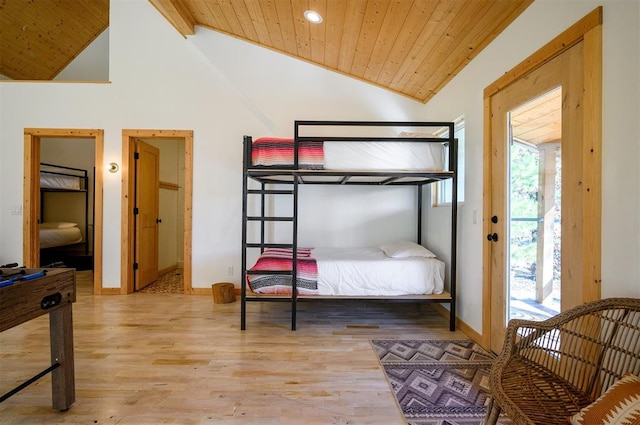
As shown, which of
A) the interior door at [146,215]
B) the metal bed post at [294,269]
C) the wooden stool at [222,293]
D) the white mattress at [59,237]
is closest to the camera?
the metal bed post at [294,269]

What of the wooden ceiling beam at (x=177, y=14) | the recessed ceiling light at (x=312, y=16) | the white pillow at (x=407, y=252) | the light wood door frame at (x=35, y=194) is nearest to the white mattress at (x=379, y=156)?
the white pillow at (x=407, y=252)

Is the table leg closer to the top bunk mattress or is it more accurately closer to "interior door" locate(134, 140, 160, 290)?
the top bunk mattress

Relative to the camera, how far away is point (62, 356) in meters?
1.50

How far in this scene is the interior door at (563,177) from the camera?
149cm

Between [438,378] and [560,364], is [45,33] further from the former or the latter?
[560,364]

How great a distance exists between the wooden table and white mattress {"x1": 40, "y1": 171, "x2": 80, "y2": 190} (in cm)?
434

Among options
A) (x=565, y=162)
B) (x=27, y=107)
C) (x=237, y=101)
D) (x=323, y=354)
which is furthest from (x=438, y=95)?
(x=27, y=107)

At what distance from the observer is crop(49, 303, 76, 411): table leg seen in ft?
4.89

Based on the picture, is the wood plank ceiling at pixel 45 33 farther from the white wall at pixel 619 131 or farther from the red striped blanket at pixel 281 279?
the white wall at pixel 619 131

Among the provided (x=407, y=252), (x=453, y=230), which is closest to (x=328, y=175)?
(x=407, y=252)

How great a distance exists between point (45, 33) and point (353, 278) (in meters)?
5.36

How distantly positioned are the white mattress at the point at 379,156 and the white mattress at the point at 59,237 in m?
4.97

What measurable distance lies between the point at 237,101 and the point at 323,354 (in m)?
3.16

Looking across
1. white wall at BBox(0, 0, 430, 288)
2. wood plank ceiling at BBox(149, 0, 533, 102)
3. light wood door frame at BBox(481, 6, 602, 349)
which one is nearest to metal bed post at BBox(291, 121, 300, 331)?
wood plank ceiling at BBox(149, 0, 533, 102)
